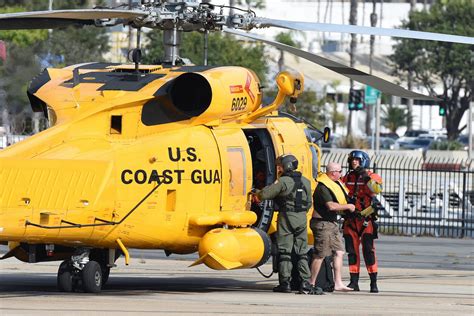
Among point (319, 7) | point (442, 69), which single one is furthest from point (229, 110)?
point (319, 7)

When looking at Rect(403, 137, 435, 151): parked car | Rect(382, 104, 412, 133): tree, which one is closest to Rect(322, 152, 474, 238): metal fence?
Rect(403, 137, 435, 151): parked car

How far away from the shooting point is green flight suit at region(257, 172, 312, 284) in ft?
49.3

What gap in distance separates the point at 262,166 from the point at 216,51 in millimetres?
50999

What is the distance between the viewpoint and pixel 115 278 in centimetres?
1766

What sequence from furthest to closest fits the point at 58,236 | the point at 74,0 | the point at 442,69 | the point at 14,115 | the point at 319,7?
the point at 319,7, the point at 442,69, the point at 74,0, the point at 14,115, the point at 58,236

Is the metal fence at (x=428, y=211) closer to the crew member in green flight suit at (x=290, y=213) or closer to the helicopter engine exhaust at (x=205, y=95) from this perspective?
the crew member in green flight suit at (x=290, y=213)

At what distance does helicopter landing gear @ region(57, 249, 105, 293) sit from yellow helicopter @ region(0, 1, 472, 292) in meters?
0.01

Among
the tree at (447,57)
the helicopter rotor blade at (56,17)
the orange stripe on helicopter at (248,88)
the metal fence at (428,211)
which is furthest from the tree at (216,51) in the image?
the helicopter rotor blade at (56,17)

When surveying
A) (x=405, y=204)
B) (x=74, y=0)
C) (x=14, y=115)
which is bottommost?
(x=405, y=204)

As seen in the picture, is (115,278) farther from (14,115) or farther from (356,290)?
(14,115)

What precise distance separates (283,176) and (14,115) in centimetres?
1518

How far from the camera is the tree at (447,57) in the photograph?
80.4m

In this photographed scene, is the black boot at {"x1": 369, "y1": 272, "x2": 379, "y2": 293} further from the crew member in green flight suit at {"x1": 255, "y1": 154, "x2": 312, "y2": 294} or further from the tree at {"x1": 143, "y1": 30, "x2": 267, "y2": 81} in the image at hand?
the tree at {"x1": 143, "y1": 30, "x2": 267, "y2": 81}

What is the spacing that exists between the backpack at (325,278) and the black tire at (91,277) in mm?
2911
